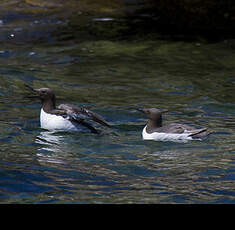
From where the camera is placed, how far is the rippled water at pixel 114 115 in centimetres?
662

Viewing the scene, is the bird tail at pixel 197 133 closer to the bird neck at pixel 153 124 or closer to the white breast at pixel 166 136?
the white breast at pixel 166 136

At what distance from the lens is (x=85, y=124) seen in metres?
10.1

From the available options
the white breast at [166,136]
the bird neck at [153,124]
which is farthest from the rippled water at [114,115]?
the bird neck at [153,124]

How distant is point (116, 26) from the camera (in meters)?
20.0

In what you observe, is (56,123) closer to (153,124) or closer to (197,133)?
(153,124)

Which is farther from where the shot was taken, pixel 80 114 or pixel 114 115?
pixel 114 115

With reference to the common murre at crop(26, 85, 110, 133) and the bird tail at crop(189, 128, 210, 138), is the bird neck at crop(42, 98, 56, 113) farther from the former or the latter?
the bird tail at crop(189, 128, 210, 138)

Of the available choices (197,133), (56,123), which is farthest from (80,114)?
(197,133)

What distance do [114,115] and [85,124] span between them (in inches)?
51.2

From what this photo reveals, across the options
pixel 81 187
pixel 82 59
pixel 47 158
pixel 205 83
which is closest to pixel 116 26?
pixel 82 59

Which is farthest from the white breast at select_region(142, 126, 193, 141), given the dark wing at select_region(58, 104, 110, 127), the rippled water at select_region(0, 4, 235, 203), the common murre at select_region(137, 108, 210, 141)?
the dark wing at select_region(58, 104, 110, 127)

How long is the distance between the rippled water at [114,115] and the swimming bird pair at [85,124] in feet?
0.54

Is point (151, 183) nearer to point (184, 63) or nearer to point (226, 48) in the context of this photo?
point (184, 63)
